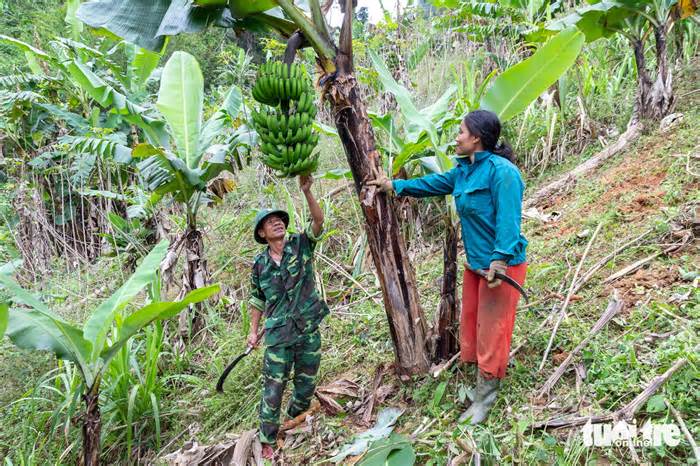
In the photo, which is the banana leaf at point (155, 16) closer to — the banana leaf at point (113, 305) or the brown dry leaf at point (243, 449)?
the banana leaf at point (113, 305)

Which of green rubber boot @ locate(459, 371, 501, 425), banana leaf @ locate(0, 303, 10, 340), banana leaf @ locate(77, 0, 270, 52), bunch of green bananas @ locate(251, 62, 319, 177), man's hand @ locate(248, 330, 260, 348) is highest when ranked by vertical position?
banana leaf @ locate(77, 0, 270, 52)

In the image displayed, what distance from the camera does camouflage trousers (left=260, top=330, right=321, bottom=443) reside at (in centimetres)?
268

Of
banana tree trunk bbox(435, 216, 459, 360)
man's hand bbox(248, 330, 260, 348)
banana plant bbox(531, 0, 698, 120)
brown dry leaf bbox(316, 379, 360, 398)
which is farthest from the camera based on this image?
banana plant bbox(531, 0, 698, 120)

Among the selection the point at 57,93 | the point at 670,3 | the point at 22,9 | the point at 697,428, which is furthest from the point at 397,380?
the point at 22,9

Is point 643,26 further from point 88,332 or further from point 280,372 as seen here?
point 88,332

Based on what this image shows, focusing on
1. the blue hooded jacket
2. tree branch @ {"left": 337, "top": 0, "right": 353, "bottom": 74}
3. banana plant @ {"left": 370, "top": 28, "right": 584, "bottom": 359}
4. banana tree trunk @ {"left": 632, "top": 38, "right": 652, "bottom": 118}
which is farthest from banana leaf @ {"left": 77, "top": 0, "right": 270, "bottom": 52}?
banana tree trunk @ {"left": 632, "top": 38, "right": 652, "bottom": 118}

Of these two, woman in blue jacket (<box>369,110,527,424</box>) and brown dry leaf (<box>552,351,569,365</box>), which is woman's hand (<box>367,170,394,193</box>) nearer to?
woman in blue jacket (<box>369,110,527,424</box>)

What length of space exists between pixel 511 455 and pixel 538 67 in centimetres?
→ 194

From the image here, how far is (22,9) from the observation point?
12.4 metres

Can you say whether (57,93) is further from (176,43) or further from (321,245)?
(176,43)

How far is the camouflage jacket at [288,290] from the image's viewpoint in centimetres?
266

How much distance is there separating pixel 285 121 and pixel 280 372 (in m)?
1.50

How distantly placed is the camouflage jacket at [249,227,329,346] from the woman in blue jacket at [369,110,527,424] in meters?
0.67

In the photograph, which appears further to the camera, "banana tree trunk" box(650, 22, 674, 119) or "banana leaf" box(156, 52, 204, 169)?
"banana tree trunk" box(650, 22, 674, 119)
